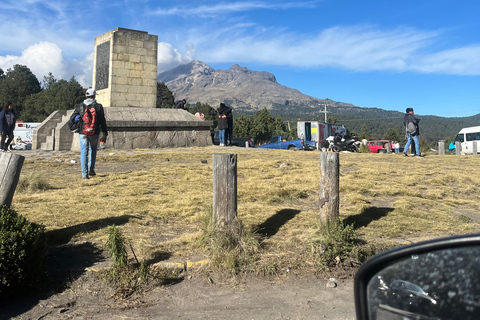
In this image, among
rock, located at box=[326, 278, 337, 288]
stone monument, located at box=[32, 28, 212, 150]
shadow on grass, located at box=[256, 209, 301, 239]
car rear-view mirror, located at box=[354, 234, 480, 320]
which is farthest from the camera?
stone monument, located at box=[32, 28, 212, 150]

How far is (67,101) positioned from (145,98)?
5348 cm

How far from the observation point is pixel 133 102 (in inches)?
621

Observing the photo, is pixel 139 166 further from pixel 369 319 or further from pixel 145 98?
pixel 369 319

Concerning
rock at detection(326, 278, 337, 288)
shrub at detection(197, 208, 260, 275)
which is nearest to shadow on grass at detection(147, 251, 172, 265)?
shrub at detection(197, 208, 260, 275)

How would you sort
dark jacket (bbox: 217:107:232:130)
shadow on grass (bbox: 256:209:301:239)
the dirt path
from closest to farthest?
the dirt path
shadow on grass (bbox: 256:209:301:239)
dark jacket (bbox: 217:107:232:130)

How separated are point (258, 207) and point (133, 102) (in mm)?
11069

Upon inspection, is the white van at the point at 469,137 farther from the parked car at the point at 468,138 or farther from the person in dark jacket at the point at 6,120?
the person in dark jacket at the point at 6,120

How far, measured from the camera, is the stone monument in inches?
579

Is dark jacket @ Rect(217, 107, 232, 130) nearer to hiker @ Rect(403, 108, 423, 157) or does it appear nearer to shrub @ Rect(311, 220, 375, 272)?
hiker @ Rect(403, 108, 423, 157)

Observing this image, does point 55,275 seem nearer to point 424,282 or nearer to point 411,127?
point 424,282

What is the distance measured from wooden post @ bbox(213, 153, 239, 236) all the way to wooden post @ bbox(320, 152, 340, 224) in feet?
3.31

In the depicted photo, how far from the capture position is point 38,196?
251 inches

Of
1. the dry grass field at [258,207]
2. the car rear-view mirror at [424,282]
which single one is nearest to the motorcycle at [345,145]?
the dry grass field at [258,207]

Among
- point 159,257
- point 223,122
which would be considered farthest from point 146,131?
point 159,257
